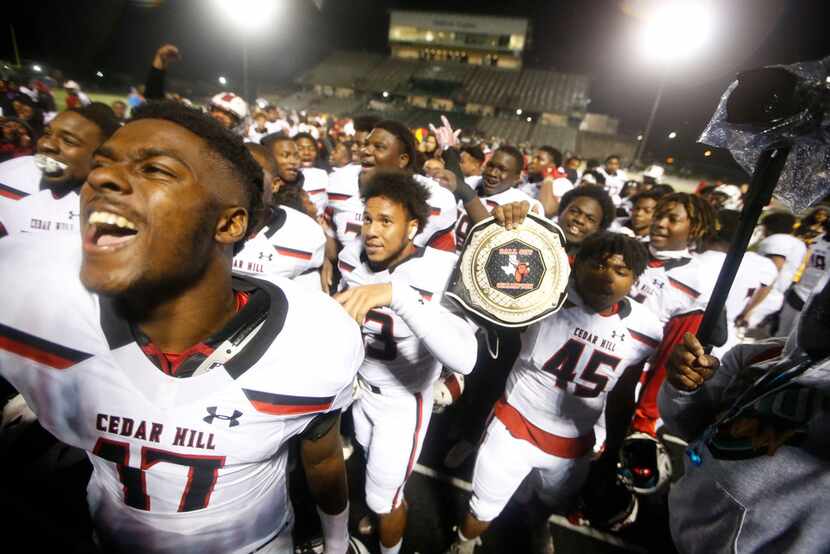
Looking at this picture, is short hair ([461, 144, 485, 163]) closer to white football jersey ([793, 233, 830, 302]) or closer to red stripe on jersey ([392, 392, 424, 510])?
white football jersey ([793, 233, 830, 302])

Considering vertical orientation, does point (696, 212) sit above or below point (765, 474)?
above

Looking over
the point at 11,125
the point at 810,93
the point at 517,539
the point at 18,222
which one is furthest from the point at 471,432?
the point at 11,125

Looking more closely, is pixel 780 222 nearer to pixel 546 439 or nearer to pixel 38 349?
pixel 546 439

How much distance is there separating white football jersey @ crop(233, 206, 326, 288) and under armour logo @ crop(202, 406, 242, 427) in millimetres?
1612

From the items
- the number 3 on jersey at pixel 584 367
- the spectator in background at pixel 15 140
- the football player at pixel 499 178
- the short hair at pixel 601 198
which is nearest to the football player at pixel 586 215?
the short hair at pixel 601 198

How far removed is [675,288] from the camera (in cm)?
345

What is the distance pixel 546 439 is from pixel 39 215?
12.1ft

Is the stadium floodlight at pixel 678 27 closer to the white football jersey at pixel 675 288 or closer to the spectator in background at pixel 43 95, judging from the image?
the white football jersey at pixel 675 288

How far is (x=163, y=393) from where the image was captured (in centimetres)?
117

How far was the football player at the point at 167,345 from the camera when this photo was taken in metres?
1.11

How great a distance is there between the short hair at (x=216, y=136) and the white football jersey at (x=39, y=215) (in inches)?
72.0

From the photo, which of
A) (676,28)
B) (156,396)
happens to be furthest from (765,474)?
(676,28)

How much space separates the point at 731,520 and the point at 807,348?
0.67m

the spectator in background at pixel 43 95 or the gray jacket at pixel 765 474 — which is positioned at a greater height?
the spectator in background at pixel 43 95
